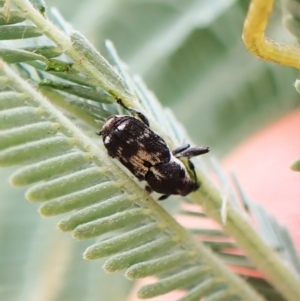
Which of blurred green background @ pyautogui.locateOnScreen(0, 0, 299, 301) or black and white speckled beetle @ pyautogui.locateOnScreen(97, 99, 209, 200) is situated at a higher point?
blurred green background @ pyautogui.locateOnScreen(0, 0, 299, 301)

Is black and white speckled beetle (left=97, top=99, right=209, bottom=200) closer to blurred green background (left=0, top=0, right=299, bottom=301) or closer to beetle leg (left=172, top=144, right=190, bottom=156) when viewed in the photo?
beetle leg (left=172, top=144, right=190, bottom=156)

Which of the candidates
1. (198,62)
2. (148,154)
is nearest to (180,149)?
(148,154)

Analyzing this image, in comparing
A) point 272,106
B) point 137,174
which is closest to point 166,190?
point 137,174

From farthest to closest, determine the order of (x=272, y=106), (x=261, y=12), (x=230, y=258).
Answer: (x=272, y=106), (x=230, y=258), (x=261, y=12)

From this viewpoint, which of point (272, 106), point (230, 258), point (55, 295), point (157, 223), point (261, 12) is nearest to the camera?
point (261, 12)

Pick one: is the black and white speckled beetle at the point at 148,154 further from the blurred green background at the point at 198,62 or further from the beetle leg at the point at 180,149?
the blurred green background at the point at 198,62

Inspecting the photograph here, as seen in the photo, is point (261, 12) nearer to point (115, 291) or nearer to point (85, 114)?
point (85, 114)

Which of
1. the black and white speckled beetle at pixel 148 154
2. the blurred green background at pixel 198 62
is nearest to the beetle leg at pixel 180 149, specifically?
the black and white speckled beetle at pixel 148 154

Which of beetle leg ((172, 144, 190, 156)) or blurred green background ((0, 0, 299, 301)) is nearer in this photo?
beetle leg ((172, 144, 190, 156))

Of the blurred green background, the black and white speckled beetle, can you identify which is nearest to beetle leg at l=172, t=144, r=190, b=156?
the black and white speckled beetle
